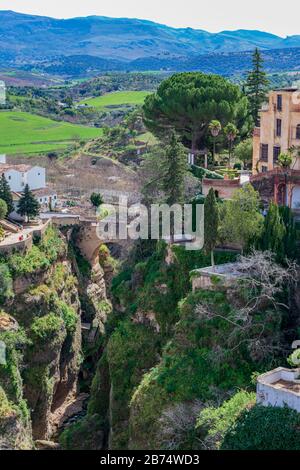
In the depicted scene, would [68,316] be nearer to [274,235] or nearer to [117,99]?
[274,235]

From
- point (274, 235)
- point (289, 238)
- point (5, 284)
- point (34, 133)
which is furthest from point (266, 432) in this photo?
point (34, 133)

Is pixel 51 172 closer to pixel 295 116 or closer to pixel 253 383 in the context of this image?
pixel 295 116

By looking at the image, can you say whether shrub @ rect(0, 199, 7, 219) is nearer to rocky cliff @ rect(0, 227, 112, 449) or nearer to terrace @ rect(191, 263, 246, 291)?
rocky cliff @ rect(0, 227, 112, 449)

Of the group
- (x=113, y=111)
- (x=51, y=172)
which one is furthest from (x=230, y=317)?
(x=113, y=111)

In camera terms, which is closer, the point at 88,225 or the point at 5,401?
the point at 5,401

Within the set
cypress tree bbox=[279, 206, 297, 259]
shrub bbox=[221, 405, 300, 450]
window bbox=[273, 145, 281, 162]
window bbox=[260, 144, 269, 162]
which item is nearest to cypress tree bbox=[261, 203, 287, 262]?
cypress tree bbox=[279, 206, 297, 259]
